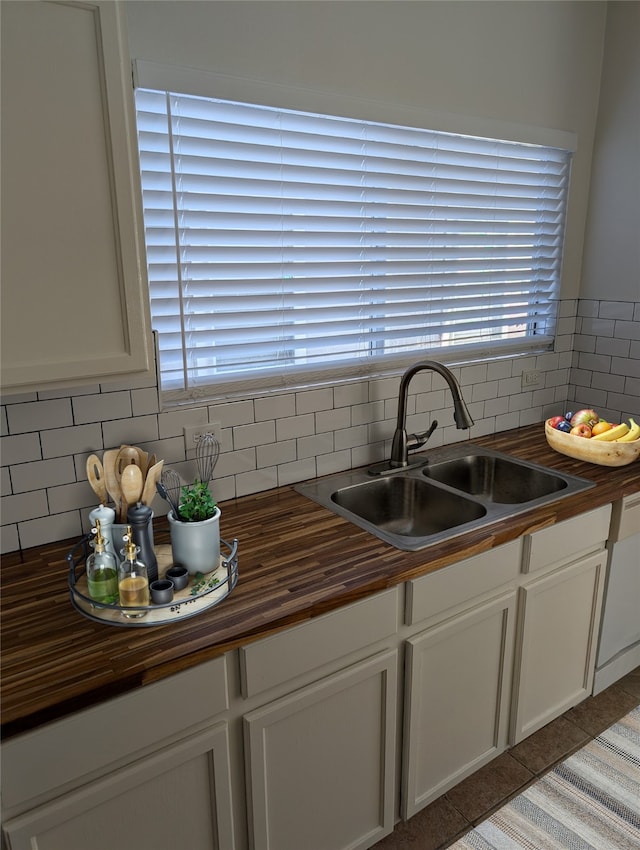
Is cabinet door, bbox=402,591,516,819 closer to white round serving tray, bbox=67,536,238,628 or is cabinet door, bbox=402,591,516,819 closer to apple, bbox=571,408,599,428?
white round serving tray, bbox=67,536,238,628

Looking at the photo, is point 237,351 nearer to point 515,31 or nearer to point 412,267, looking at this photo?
point 412,267

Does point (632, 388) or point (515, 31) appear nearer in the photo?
point (515, 31)

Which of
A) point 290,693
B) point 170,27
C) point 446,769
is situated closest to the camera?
point 290,693

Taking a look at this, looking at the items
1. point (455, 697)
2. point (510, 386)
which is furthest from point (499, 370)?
point (455, 697)

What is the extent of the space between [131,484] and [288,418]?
68 centimetres

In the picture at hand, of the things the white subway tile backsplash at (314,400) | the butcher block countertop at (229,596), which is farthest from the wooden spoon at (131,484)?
the white subway tile backsplash at (314,400)

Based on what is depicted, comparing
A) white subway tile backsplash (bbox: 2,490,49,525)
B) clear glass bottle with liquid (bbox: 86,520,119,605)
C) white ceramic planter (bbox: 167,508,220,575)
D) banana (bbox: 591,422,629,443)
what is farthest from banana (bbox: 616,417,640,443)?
white subway tile backsplash (bbox: 2,490,49,525)

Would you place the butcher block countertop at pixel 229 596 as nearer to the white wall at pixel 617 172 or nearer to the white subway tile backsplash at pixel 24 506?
the white subway tile backsplash at pixel 24 506

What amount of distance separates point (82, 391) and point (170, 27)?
3.15 ft

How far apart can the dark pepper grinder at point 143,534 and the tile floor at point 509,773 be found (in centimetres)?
109

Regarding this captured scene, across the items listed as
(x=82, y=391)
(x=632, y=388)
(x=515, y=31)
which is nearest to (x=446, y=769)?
(x=82, y=391)

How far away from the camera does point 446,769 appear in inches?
74.1

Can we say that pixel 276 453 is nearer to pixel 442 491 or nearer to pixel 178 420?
pixel 178 420

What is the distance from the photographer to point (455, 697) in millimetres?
1830
